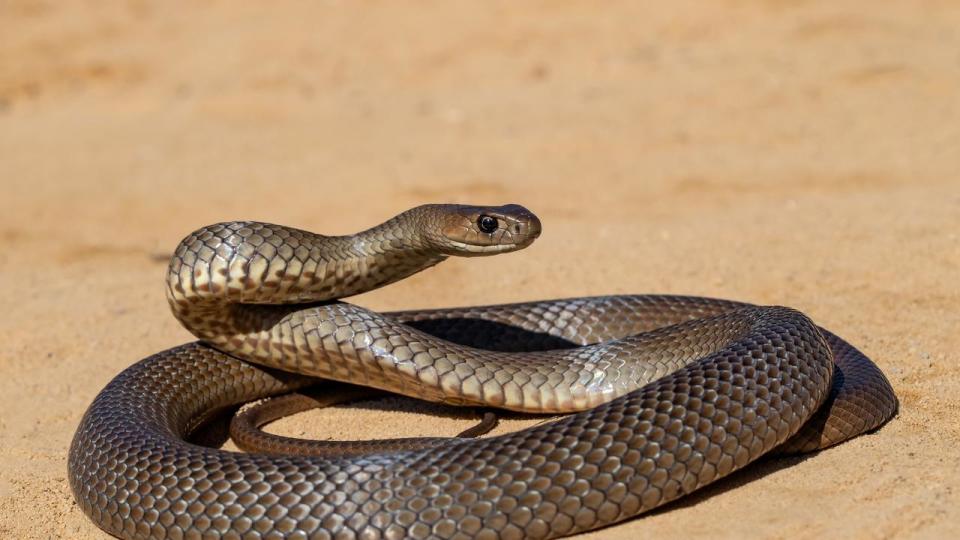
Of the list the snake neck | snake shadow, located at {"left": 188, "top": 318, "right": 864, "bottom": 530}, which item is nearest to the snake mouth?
the snake neck

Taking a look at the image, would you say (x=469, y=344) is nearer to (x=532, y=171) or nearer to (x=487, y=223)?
(x=487, y=223)

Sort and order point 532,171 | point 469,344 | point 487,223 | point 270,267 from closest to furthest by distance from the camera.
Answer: point 270,267
point 487,223
point 469,344
point 532,171

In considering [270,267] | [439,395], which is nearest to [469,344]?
[439,395]

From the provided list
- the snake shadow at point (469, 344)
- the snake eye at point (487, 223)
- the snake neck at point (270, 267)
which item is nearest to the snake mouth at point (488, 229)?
the snake eye at point (487, 223)

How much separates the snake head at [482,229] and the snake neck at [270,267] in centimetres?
14

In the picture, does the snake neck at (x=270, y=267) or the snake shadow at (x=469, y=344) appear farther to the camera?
the snake shadow at (x=469, y=344)

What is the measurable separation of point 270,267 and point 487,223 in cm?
120

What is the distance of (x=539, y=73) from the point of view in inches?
686

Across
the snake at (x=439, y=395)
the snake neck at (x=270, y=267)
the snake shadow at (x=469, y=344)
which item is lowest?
the snake shadow at (x=469, y=344)

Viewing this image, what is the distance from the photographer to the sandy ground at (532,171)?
659 cm

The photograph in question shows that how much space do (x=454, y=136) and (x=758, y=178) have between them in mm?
4301

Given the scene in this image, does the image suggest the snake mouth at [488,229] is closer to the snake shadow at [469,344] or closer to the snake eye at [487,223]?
the snake eye at [487,223]

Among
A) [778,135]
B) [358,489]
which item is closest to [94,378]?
[358,489]

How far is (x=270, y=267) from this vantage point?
6.05 meters
